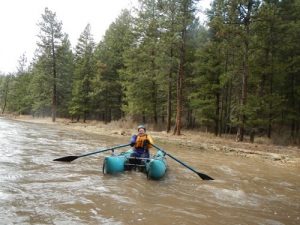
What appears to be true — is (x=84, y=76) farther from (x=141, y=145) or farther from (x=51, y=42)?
(x=141, y=145)

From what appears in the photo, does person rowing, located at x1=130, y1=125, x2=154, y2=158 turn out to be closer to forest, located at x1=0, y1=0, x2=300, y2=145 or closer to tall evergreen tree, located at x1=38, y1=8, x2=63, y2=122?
forest, located at x1=0, y1=0, x2=300, y2=145

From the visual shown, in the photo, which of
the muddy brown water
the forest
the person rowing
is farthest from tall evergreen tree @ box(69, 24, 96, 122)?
the person rowing

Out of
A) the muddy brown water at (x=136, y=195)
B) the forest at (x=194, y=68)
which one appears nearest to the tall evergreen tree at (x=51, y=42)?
the forest at (x=194, y=68)

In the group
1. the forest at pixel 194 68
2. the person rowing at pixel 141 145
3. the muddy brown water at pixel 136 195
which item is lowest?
the muddy brown water at pixel 136 195

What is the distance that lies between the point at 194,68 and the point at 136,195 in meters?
22.9

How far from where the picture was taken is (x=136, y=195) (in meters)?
9.22

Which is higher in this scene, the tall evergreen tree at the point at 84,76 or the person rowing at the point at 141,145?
the tall evergreen tree at the point at 84,76

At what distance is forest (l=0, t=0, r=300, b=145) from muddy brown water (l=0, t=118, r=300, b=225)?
10.8 m

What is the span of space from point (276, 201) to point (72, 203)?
5199mm

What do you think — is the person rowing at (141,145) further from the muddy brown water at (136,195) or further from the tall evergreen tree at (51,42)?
the tall evergreen tree at (51,42)

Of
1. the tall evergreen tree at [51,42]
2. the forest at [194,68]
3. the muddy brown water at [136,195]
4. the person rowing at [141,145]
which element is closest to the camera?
the muddy brown water at [136,195]

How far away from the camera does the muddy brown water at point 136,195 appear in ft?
23.8

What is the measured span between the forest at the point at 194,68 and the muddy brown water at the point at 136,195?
35.4 ft

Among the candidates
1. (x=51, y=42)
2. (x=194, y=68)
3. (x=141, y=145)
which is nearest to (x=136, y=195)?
(x=141, y=145)
